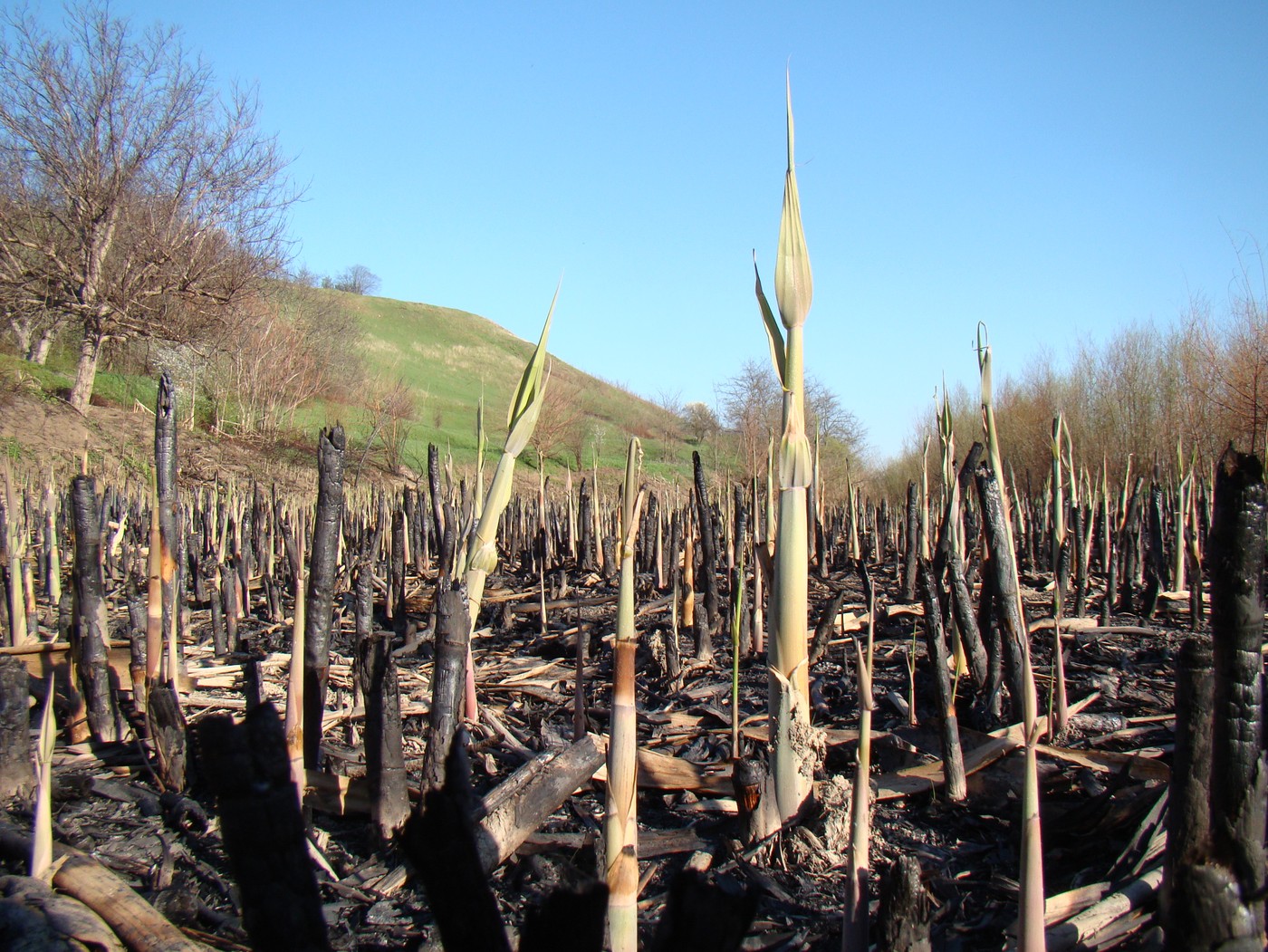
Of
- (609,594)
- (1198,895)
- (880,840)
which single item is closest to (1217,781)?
(1198,895)

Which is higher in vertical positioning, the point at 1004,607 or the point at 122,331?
the point at 122,331

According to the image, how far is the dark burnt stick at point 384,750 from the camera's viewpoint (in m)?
1.61

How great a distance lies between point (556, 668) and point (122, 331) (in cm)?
1763

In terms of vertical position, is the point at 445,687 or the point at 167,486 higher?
the point at 167,486

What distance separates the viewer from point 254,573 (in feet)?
18.0

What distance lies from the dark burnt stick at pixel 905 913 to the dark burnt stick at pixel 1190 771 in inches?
10.7

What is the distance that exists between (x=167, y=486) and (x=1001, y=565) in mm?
2041

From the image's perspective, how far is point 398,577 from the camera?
13.1 feet

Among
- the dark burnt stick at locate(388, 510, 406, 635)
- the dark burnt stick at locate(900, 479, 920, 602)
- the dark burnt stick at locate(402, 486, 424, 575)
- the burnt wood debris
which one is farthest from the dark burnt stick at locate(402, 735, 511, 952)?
the dark burnt stick at locate(402, 486, 424, 575)

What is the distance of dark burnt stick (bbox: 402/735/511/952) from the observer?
69cm

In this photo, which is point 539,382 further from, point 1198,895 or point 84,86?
point 84,86

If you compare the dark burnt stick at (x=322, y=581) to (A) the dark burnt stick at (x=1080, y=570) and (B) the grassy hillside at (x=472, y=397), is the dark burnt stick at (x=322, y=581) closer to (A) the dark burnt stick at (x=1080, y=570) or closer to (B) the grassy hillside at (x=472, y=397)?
(A) the dark burnt stick at (x=1080, y=570)

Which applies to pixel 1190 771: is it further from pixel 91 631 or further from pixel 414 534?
pixel 414 534

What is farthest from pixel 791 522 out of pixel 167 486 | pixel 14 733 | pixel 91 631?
pixel 91 631
